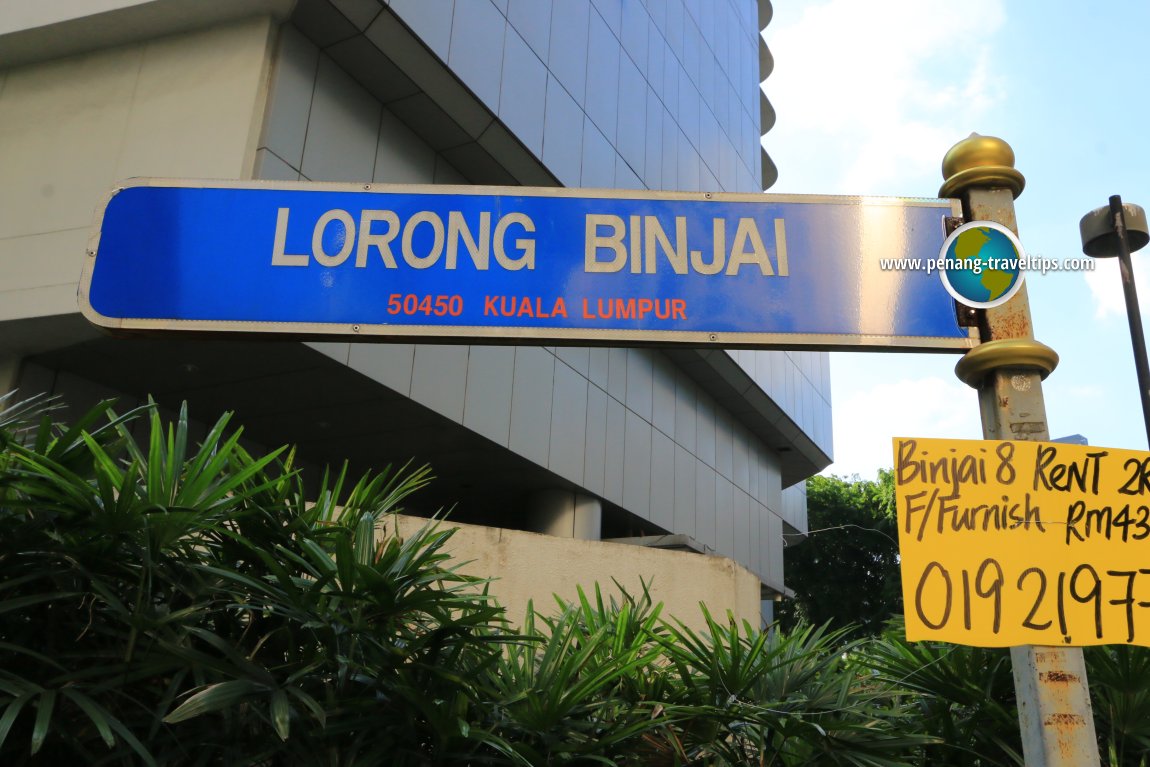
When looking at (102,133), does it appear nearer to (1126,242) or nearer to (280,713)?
(280,713)

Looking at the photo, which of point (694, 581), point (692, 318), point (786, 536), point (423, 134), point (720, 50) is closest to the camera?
point (692, 318)

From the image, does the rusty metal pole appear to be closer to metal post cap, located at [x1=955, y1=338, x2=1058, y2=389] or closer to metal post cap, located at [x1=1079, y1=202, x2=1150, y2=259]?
metal post cap, located at [x1=955, y1=338, x2=1058, y2=389]

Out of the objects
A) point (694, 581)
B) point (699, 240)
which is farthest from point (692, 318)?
point (694, 581)

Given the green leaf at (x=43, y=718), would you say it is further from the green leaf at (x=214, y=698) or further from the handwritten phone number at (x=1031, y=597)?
the handwritten phone number at (x=1031, y=597)

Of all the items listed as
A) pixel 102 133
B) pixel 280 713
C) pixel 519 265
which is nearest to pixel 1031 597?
pixel 519 265

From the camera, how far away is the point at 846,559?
4038 cm

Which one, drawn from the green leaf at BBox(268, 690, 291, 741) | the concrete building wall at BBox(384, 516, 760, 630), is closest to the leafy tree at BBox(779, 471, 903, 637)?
Result: the concrete building wall at BBox(384, 516, 760, 630)

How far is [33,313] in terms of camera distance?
9.91m

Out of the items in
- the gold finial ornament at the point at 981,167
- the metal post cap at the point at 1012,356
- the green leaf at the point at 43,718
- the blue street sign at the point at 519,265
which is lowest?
the green leaf at the point at 43,718

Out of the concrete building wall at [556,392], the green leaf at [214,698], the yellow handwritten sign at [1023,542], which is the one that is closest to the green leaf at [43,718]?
the green leaf at [214,698]

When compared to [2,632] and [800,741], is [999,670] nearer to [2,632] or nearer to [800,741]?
[800,741]

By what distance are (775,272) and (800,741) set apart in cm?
208

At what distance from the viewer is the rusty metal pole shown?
1.95 m

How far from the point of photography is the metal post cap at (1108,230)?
5.82m
